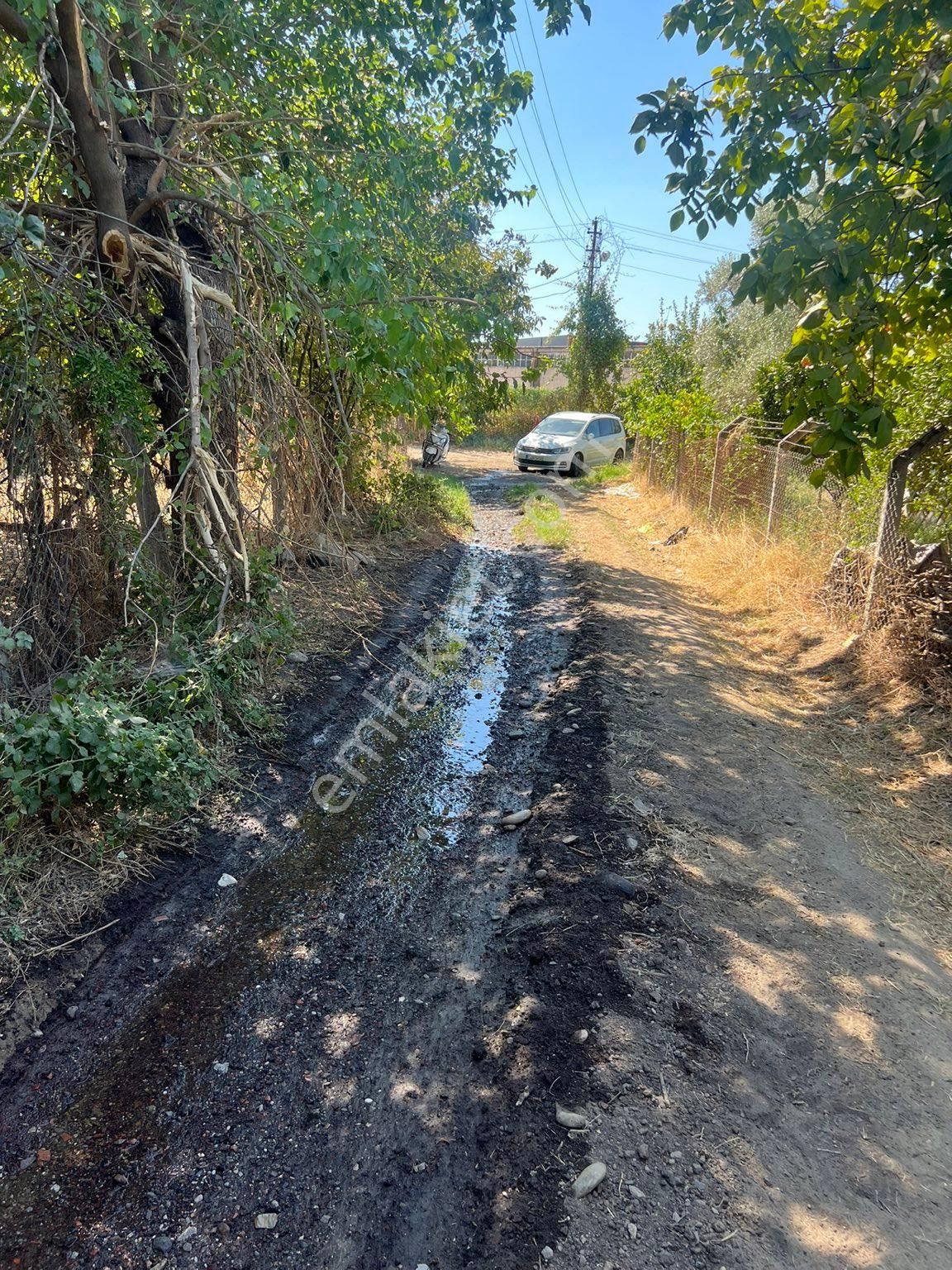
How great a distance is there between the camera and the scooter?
1762 cm

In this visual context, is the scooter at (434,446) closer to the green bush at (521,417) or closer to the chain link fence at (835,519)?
the chain link fence at (835,519)

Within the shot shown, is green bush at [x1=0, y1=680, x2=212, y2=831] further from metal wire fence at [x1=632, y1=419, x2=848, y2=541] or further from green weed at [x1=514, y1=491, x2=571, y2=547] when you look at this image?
green weed at [x1=514, y1=491, x2=571, y2=547]

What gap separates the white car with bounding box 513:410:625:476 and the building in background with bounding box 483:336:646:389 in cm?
148

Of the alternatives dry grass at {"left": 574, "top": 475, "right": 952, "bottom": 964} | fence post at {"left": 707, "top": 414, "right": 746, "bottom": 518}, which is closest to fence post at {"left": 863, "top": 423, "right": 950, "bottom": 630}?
dry grass at {"left": 574, "top": 475, "right": 952, "bottom": 964}

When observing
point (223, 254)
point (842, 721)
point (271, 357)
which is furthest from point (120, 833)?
point (842, 721)

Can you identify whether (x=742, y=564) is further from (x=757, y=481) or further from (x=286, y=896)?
(x=286, y=896)

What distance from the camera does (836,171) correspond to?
343 centimetres

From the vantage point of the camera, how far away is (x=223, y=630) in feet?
15.7

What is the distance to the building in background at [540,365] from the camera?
970cm

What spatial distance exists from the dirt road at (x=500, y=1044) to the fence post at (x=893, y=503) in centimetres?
195

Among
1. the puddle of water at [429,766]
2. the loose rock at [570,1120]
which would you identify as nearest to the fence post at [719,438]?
the puddle of water at [429,766]

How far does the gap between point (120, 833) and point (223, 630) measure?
5.63 feet

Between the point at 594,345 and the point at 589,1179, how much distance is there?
28650mm

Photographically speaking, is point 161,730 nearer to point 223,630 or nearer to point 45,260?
point 223,630
